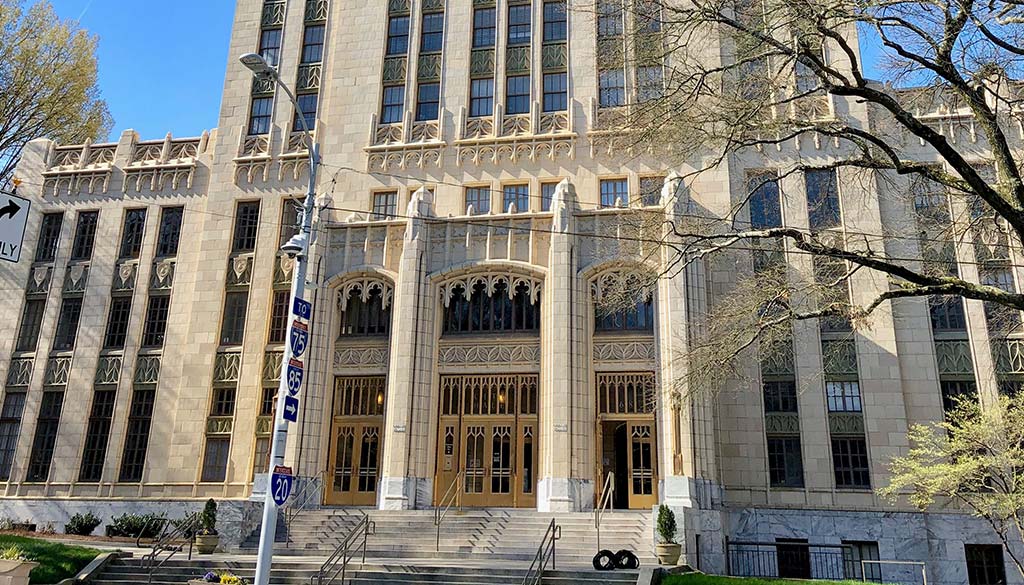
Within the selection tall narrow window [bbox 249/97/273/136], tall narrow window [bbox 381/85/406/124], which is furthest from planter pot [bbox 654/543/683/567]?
tall narrow window [bbox 249/97/273/136]

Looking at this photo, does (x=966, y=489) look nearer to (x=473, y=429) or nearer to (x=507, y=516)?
(x=507, y=516)

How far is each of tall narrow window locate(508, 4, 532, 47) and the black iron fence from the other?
21.1 metres

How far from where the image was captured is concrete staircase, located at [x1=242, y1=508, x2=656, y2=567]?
20.8 m

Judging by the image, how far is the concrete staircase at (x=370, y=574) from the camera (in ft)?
56.9

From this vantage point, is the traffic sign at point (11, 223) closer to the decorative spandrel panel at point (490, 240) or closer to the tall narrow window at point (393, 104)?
the decorative spandrel panel at point (490, 240)

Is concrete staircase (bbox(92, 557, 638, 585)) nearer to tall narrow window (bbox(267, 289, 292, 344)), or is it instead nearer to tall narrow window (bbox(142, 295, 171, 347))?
tall narrow window (bbox(267, 289, 292, 344))

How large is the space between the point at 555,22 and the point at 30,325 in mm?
25616

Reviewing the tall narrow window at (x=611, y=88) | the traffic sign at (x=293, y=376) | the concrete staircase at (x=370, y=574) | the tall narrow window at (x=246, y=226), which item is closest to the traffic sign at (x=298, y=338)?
the traffic sign at (x=293, y=376)

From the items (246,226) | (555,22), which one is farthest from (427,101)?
(246,226)

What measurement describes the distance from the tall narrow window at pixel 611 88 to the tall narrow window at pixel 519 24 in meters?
3.79

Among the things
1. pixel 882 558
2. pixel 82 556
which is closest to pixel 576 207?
pixel 882 558

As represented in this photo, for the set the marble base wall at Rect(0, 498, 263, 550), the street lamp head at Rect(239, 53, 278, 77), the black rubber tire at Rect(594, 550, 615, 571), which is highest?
the street lamp head at Rect(239, 53, 278, 77)

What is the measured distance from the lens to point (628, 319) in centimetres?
2628

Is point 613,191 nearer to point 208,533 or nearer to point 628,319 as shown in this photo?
point 628,319
